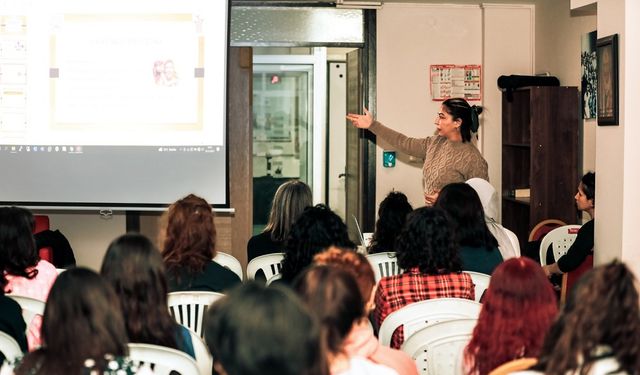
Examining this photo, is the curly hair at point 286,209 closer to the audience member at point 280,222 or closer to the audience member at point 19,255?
the audience member at point 280,222

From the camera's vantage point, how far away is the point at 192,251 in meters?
3.77

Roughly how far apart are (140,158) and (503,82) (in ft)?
9.04

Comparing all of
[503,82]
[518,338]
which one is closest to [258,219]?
[503,82]

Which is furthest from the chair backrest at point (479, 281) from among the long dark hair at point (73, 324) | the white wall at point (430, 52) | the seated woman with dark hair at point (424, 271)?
the white wall at point (430, 52)

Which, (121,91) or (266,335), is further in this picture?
(121,91)

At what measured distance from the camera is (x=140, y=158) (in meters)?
6.04

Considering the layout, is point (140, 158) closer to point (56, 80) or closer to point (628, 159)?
point (56, 80)

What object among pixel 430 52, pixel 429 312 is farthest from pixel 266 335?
pixel 430 52

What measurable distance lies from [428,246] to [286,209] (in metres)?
1.37

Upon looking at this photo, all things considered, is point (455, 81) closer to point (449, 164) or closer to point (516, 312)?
point (449, 164)

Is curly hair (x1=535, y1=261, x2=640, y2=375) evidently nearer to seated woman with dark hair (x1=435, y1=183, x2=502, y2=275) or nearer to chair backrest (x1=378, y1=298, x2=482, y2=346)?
chair backrest (x1=378, y1=298, x2=482, y2=346)

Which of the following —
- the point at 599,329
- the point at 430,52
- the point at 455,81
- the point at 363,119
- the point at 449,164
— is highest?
the point at 430,52

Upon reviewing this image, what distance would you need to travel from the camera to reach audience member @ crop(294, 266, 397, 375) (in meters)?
2.00

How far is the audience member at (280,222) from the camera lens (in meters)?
4.77
